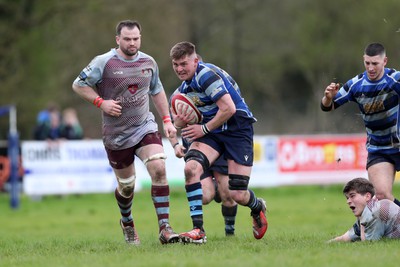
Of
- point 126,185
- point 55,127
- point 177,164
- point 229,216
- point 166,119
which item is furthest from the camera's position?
point 177,164

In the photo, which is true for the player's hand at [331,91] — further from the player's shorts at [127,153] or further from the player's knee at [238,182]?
the player's shorts at [127,153]

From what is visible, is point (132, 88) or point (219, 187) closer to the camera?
point (132, 88)

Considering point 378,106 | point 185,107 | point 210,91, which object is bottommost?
point 378,106

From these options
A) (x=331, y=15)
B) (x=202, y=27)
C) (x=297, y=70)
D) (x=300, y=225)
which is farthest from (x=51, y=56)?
(x=300, y=225)

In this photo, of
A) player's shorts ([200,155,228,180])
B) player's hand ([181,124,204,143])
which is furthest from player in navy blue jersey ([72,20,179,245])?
player's shorts ([200,155,228,180])

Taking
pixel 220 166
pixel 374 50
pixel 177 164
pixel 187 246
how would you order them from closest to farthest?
pixel 187 246, pixel 374 50, pixel 220 166, pixel 177 164

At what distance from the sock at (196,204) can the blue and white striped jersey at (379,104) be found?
74.5 inches

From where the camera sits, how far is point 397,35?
33.5m

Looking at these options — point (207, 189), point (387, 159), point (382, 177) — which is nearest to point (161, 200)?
point (207, 189)

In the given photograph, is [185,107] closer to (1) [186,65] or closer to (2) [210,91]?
(2) [210,91]

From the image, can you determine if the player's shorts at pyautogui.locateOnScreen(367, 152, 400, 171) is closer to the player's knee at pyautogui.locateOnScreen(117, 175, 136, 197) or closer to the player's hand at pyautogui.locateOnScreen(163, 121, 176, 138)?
the player's hand at pyautogui.locateOnScreen(163, 121, 176, 138)

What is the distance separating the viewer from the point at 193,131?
999cm

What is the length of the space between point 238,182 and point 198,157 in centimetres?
56

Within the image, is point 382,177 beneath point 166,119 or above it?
beneath
